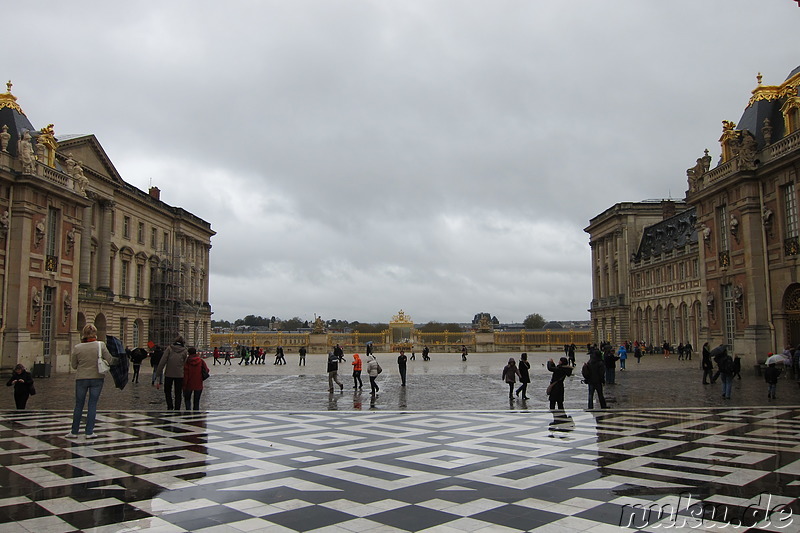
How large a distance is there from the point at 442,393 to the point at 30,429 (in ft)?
38.5

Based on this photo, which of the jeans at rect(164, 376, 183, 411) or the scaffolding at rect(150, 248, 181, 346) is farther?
the scaffolding at rect(150, 248, 181, 346)

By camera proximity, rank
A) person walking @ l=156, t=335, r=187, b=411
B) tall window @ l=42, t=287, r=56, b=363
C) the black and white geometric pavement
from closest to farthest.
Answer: the black and white geometric pavement
person walking @ l=156, t=335, r=187, b=411
tall window @ l=42, t=287, r=56, b=363

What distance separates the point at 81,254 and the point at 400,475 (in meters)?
41.5

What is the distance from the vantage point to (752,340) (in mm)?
26938

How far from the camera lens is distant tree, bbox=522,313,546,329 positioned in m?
166

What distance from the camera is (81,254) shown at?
140ft

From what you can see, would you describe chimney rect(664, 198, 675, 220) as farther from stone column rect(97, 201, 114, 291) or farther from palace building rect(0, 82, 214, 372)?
stone column rect(97, 201, 114, 291)

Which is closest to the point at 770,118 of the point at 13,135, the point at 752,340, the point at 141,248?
the point at 752,340

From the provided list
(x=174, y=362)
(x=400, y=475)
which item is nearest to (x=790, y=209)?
(x=400, y=475)

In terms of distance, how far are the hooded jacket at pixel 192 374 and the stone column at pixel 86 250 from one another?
31491 millimetres

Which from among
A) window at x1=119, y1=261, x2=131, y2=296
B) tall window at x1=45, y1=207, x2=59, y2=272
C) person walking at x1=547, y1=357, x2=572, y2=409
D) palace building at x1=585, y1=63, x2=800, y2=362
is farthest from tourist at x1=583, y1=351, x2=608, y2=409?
window at x1=119, y1=261, x2=131, y2=296

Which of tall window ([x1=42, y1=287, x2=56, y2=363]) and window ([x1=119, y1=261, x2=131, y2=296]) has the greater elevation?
window ([x1=119, y1=261, x2=131, y2=296])

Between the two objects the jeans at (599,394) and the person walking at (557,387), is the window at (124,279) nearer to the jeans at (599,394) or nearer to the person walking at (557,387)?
the person walking at (557,387)

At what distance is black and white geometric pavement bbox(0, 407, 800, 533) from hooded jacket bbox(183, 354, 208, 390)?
175cm
